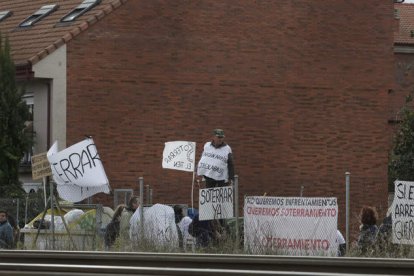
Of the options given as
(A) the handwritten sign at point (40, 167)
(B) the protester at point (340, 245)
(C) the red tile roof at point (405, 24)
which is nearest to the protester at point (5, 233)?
(A) the handwritten sign at point (40, 167)

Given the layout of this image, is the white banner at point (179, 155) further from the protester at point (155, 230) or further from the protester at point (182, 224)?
the protester at point (155, 230)

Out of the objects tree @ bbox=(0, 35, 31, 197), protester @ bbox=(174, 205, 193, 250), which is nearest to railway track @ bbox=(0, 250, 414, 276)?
protester @ bbox=(174, 205, 193, 250)

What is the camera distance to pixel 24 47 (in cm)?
3356

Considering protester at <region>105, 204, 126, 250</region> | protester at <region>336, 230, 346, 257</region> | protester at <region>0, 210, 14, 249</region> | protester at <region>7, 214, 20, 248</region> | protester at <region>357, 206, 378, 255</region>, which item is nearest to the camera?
protester at <region>357, 206, 378, 255</region>

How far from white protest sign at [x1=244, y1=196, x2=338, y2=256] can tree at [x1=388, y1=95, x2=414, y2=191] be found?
24.5 meters

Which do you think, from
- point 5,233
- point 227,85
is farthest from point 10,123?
point 5,233

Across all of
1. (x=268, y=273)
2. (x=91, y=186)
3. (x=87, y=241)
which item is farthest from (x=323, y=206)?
(x=268, y=273)

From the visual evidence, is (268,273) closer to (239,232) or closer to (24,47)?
(239,232)

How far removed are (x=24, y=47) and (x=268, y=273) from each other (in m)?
24.1

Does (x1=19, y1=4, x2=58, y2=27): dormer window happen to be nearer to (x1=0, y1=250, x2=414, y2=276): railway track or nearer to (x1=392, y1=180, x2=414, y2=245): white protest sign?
(x1=392, y1=180, x2=414, y2=245): white protest sign

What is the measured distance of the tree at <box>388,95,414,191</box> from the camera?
44.0 m

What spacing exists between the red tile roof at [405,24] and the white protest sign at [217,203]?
39.2 m

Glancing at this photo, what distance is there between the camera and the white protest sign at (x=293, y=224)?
1822 cm

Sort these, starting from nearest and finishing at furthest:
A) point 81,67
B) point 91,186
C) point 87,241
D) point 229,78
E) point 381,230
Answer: point 381,230, point 87,241, point 91,186, point 81,67, point 229,78
